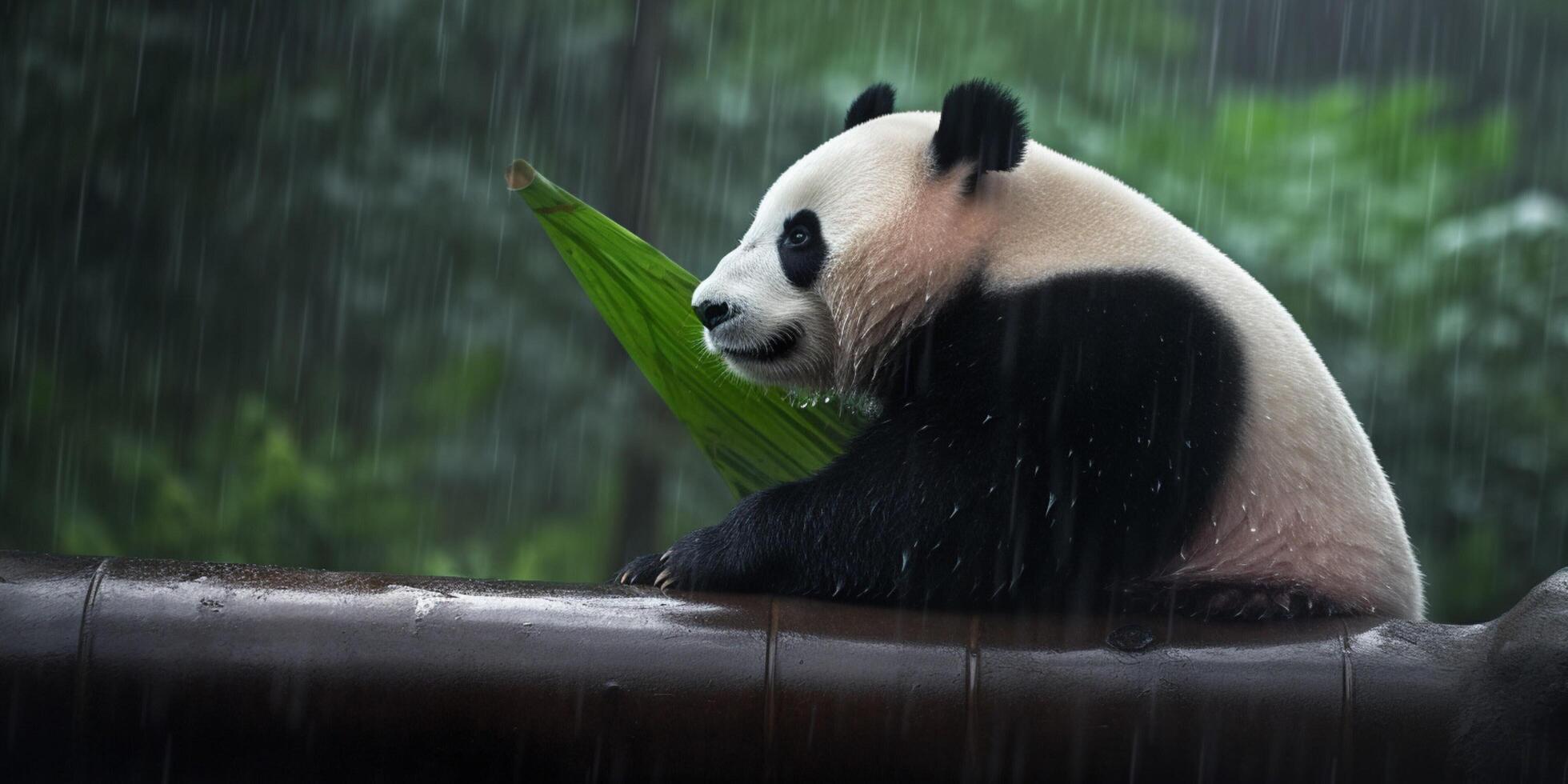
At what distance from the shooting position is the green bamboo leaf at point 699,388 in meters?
2.83

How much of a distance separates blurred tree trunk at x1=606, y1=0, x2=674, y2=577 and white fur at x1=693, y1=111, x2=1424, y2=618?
12.5 feet

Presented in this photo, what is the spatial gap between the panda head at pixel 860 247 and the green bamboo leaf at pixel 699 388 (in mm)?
102

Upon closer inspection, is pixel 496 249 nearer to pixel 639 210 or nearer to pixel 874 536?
pixel 639 210

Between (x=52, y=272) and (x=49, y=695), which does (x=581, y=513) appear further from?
(x=49, y=695)

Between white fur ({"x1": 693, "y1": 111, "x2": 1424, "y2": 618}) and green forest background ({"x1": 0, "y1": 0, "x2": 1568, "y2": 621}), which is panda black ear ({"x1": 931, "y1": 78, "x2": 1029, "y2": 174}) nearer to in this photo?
white fur ({"x1": 693, "y1": 111, "x2": 1424, "y2": 618})

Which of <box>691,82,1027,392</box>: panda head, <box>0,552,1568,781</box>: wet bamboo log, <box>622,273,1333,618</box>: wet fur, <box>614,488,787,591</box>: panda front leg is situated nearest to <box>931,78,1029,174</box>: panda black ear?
<box>691,82,1027,392</box>: panda head

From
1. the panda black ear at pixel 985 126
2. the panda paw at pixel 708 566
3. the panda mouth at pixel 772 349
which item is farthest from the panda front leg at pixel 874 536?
the panda black ear at pixel 985 126

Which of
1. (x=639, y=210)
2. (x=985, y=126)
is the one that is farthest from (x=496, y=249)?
(x=985, y=126)

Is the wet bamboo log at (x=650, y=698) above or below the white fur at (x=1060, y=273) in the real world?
below

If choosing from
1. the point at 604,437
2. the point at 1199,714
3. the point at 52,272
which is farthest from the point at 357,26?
the point at 1199,714

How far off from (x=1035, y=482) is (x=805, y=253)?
753 millimetres

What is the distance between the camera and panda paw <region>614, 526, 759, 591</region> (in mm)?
2238

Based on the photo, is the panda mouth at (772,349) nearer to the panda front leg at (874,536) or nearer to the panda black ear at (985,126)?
the panda front leg at (874,536)

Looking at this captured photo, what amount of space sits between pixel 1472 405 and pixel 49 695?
6030mm
